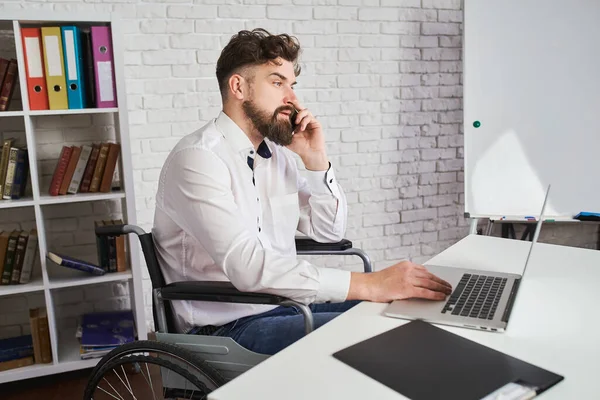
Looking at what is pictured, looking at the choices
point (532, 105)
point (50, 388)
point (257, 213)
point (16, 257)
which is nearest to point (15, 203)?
point (16, 257)

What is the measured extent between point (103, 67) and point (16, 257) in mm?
878

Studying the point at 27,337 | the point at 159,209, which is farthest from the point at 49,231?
A: the point at 159,209

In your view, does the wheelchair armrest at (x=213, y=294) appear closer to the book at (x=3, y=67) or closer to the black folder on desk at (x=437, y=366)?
the black folder on desk at (x=437, y=366)

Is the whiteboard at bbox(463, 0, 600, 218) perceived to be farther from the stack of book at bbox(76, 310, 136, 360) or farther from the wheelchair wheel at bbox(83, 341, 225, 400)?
the wheelchair wheel at bbox(83, 341, 225, 400)

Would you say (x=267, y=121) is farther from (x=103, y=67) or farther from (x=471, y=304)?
(x=103, y=67)

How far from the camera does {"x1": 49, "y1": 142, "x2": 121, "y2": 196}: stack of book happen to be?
2.37 meters

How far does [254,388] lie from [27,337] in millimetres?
2096

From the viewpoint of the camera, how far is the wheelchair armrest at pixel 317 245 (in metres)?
1.79

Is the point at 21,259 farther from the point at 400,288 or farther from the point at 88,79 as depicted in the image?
the point at 400,288

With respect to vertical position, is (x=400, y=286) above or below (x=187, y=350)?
above

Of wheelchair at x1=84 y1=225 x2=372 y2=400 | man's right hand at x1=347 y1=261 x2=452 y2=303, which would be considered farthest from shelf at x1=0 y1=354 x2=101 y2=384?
man's right hand at x1=347 y1=261 x2=452 y2=303

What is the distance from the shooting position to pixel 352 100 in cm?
317

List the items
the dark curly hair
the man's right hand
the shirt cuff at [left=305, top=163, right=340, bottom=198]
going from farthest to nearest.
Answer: the shirt cuff at [left=305, top=163, right=340, bottom=198] < the dark curly hair < the man's right hand

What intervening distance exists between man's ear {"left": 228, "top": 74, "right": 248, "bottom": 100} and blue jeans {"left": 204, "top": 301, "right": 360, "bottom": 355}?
0.66 m
